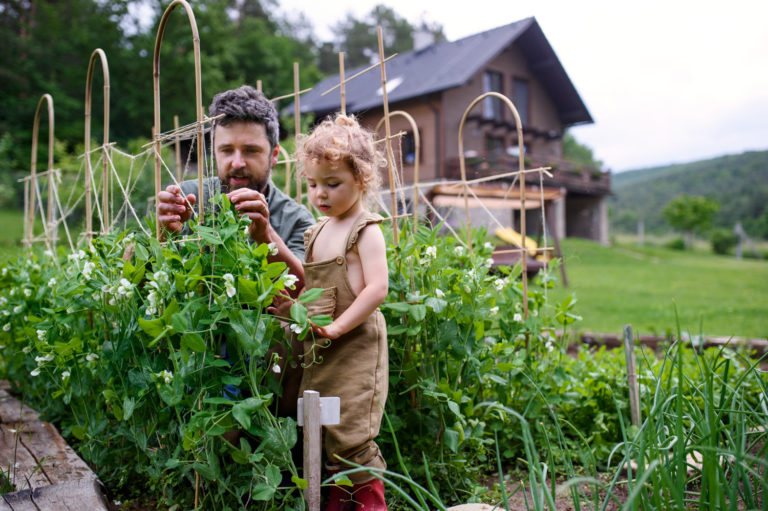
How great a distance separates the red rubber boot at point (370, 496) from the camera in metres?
1.72

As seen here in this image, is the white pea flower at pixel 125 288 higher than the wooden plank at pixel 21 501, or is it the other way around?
the white pea flower at pixel 125 288

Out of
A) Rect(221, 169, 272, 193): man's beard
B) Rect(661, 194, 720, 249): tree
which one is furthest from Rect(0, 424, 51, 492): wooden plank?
Rect(661, 194, 720, 249): tree

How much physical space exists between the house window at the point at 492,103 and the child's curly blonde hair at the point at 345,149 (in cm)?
1253

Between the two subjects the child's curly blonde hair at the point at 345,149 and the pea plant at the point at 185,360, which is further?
the child's curly blonde hair at the point at 345,149

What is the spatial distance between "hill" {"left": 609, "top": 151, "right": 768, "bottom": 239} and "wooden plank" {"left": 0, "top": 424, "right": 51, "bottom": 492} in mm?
27241

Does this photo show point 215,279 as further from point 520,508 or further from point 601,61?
point 601,61

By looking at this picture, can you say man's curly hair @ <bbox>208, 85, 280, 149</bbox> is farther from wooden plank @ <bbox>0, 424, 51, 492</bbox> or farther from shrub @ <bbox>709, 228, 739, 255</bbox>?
shrub @ <bbox>709, 228, 739, 255</bbox>

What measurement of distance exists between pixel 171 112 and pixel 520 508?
19.4 m

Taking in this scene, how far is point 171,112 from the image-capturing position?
738 inches

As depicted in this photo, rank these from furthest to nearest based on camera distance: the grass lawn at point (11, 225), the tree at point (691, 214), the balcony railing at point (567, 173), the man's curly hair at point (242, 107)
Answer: the tree at point (691, 214)
the balcony railing at point (567, 173)
the grass lawn at point (11, 225)
the man's curly hair at point (242, 107)

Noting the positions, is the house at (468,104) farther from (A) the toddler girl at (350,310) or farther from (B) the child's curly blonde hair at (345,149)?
(A) the toddler girl at (350,310)

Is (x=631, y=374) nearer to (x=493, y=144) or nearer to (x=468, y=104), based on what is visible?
(x=468, y=104)

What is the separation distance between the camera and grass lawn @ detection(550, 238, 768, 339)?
17.3ft

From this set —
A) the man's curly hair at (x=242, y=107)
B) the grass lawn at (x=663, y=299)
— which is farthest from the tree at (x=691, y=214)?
the man's curly hair at (x=242, y=107)
